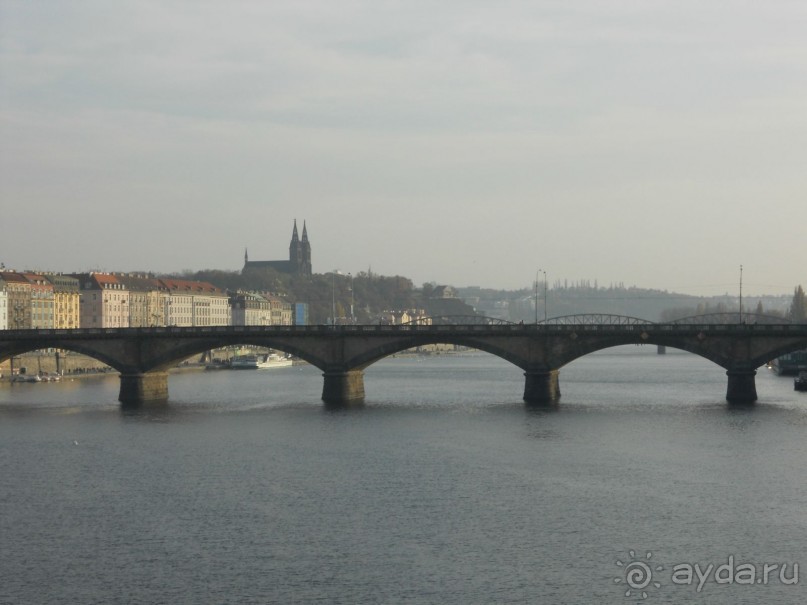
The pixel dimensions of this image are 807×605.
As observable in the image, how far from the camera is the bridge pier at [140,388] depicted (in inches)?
4348

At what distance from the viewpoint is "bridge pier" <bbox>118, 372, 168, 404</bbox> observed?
362ft

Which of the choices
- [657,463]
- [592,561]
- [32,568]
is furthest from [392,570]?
[657,463]

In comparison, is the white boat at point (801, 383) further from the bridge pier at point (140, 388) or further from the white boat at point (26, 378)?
the white boat at point (26, 378)

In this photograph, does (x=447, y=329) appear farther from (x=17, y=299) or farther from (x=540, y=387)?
(x=17, y=299)

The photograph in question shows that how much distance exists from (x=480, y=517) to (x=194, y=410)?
5433cm

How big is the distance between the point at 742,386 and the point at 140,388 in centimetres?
5253

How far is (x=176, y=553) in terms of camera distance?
47.4 meters

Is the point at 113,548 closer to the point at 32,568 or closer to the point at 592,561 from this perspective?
the point at 32,568

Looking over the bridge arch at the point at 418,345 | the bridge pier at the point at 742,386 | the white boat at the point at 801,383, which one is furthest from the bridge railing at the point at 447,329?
the white boat at the point at 801,383

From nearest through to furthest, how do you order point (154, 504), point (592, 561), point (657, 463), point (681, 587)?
point (681, 587) < point (592, 561) < point (154, 504) < point (657, 463)

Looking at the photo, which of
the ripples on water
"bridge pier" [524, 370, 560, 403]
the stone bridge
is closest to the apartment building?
the stone bridge

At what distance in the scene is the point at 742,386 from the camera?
104 metres

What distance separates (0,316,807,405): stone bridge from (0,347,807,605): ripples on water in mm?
7005

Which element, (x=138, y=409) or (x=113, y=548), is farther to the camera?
(x=138, y=409)
